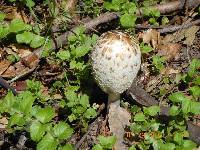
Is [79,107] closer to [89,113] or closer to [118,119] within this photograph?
[89,113]

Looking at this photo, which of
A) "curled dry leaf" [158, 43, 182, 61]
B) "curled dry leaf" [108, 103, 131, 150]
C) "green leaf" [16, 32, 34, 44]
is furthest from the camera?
"curled dry leaf" [158, 43, 182, 61]

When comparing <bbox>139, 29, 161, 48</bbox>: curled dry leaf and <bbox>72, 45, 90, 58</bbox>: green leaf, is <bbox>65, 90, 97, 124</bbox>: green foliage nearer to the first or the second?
<bbox>72, 45, 90, 58</bbox>: green leaf

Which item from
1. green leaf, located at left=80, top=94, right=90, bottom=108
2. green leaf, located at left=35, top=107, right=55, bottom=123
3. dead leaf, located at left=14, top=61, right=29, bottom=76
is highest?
green leaf, located at left=35, top=107, right=55, bottom=123

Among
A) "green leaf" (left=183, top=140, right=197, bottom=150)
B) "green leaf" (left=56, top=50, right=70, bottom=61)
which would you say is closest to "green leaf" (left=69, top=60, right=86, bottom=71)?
"green leaf" (left=56, top=50, right=70, bottom=61)

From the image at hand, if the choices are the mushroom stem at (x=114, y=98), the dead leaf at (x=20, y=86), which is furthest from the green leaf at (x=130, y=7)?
the dead leaf at (x=20, y=86)

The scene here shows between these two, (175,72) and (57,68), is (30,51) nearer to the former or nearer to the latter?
(57,68)

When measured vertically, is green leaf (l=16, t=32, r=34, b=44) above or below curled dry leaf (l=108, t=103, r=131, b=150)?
above

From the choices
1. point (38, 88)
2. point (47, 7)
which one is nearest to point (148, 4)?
point (47, 7)
